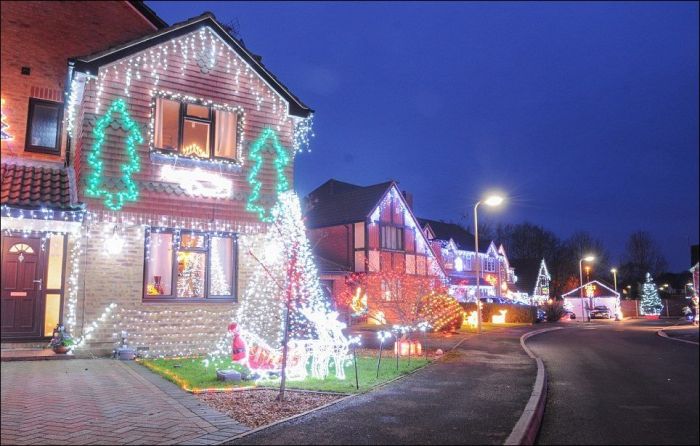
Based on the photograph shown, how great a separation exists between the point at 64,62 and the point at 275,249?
698 cm

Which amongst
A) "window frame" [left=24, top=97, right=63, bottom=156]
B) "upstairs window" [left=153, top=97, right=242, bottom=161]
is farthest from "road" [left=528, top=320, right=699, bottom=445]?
"window frame" [left=24, top=97, right=63, bottom=156]

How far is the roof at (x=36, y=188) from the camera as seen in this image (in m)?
10.2

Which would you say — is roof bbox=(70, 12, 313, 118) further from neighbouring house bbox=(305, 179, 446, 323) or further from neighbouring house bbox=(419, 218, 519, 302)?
neighbouring house bbox=(419, 218, 519, 302)

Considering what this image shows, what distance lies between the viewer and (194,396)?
8.59 meters

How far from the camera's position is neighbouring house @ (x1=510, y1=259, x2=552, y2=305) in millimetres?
70000

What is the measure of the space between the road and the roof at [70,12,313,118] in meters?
10.3

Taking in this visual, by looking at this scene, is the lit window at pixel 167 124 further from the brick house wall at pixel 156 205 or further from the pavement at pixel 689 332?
the pavement at pixel 689 332

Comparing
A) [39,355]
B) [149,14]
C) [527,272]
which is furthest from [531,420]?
[527,272]

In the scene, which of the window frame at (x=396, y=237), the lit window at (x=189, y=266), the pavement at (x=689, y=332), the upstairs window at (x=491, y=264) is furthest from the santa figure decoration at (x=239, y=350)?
the upstairs window at (x=491, y=264)

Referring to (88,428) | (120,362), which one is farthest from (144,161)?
(88,428)

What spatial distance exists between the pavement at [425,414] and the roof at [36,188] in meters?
6.92

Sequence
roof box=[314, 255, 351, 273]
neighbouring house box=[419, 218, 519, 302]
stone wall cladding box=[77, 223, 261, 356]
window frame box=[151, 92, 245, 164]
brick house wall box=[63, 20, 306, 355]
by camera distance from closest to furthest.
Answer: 1. stone wall cladding box=[77, 223, 261, 356]
2. brick house wall box=[63, 20, 306, 355]
3. window frame box=[151, 92, 245, 164]
4. roof box=[314, 255, 351, 273]
5. neighbouring house box=[419, 218, 519, 302]

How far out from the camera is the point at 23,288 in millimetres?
12180

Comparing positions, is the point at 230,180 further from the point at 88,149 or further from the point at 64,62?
the point at 64,62
